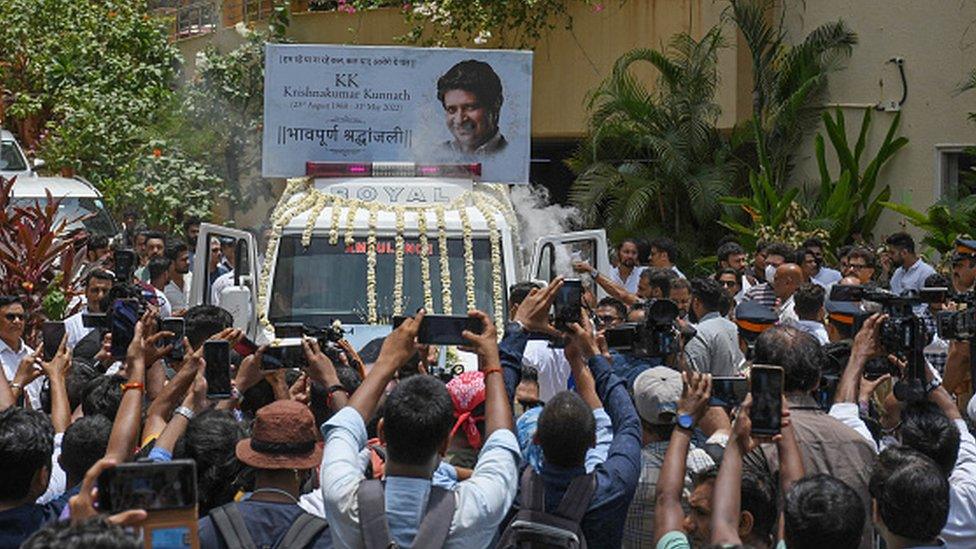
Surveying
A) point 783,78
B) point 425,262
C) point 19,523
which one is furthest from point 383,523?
point 783,78

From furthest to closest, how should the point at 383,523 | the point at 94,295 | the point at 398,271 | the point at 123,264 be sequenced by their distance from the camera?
the point at 398,271
the point at 94,295
the point at 123,264
the point at 383,523

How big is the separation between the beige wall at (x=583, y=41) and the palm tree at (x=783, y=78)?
476 mm

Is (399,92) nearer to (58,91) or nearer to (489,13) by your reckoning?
(489,13)

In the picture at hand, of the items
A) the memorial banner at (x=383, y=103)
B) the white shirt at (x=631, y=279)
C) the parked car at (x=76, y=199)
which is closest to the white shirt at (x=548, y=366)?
the memorial banner at (x=383, y=103)

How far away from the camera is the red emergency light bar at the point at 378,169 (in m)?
13.0

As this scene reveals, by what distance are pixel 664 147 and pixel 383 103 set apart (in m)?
8.38

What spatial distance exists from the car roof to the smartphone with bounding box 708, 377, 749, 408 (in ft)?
50.5

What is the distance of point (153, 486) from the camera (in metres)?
4.10

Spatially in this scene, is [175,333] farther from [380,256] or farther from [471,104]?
[471,104]

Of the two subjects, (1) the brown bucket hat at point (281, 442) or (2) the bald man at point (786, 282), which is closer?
(1) the brown bucket hat at point (281, 442)

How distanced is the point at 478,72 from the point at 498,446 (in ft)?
26.7

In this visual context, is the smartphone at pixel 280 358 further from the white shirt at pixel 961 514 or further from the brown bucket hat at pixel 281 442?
the white shirt at pixel 961 514

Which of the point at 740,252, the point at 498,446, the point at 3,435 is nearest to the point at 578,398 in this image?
the point at 498,446

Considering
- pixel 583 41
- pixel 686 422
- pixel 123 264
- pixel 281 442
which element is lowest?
pixel 281 442
